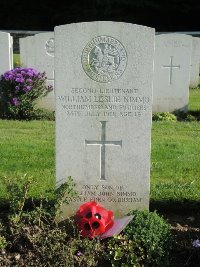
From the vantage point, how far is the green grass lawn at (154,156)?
4.94 metres

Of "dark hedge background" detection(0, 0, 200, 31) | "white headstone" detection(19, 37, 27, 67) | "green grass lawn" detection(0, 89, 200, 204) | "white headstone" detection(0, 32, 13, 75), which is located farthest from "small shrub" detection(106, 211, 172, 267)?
"dark hedge background" detection(0, 0, 200, 31)

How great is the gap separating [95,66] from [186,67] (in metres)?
6.27

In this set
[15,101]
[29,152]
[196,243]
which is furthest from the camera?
[15,101]

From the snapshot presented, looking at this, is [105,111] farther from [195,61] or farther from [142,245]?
[195,61]

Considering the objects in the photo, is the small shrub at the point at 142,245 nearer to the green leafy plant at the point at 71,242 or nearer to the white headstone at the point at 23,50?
the green leafy plant at the point at 71,242

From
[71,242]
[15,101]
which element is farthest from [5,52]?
[71,242]

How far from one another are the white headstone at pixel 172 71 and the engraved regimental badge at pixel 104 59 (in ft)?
20.0

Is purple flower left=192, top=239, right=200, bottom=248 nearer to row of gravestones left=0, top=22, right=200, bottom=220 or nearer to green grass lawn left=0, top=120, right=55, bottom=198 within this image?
row of gravestones left=0, top=22, right=200, bottom=220

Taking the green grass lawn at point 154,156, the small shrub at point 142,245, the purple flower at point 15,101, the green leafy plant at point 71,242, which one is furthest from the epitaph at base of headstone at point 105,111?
the purple flower at point 15,101

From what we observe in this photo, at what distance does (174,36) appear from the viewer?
32.0 ft

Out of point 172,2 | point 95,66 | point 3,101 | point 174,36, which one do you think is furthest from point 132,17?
point 95,66

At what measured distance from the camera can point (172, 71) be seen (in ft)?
32.3

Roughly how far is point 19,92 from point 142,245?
5.59m

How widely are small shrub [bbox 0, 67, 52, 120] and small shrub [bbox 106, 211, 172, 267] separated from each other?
17.3 ft
